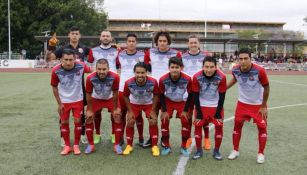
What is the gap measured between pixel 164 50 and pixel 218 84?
116cm

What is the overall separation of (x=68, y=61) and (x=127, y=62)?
1081mm

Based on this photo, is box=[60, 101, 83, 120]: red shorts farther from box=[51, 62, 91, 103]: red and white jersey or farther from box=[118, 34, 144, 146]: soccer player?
box=[118, 34, 144, 146]: soccer player

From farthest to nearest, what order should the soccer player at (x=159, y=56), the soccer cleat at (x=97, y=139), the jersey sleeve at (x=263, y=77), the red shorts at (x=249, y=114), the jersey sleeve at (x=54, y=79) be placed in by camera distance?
the soccer cleat at (x=97, y=139), the soccer player at (x=159, y=56), the jersey sleeve at (x=54, y=79), the red shorts at (x=249, y=114), the jersey sleeve at (x=263, y=77)

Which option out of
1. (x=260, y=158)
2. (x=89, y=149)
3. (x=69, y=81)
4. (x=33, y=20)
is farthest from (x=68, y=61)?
(x=33, y=20)

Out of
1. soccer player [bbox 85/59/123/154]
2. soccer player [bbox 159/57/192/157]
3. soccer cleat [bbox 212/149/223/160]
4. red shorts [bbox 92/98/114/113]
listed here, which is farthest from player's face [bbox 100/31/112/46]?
soccer cleat [bbox 212/149/223/160]

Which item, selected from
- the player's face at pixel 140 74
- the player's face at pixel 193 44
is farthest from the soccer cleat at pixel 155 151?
the player's face at pixel 193 44

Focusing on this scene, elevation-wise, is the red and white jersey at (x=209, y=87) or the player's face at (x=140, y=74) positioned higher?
the player's face at (x=140, y=74)

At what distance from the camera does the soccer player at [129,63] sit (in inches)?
251

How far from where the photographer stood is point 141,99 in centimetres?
607

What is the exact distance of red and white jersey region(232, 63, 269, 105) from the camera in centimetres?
555

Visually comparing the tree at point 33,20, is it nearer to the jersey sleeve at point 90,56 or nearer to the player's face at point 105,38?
the jersey sleeve at point 90,56

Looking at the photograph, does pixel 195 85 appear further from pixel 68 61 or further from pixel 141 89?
pixel 68 61

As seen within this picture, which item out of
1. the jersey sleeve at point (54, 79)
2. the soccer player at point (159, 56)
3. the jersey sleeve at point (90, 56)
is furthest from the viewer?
the jersey sleeve at point (90, 56)

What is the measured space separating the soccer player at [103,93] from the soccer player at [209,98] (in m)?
1.18
